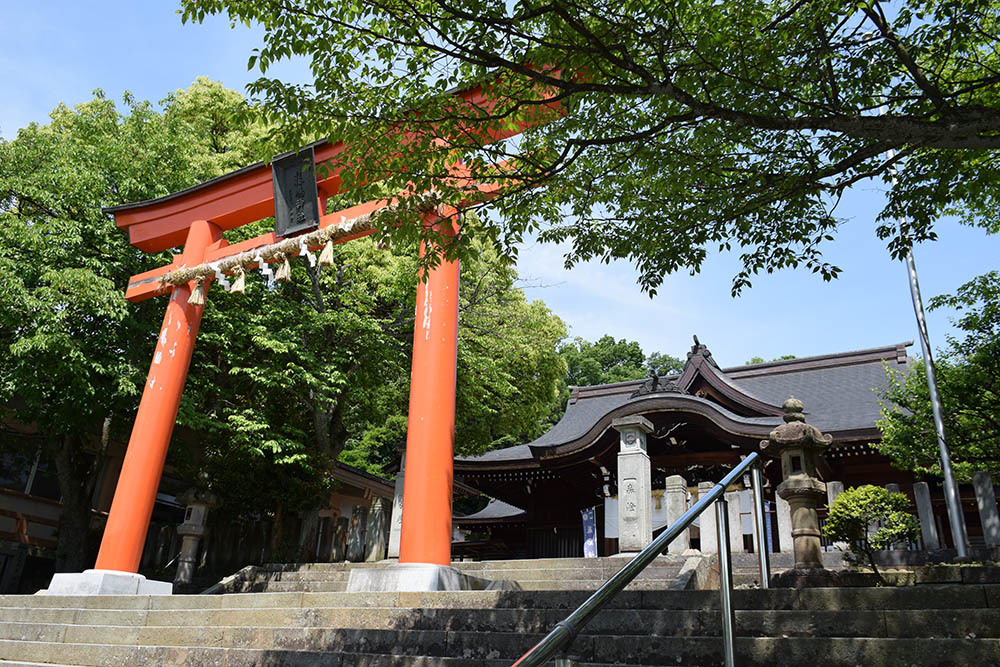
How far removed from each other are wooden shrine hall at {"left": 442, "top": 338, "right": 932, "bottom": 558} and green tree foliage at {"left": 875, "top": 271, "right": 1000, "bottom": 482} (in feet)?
1.91

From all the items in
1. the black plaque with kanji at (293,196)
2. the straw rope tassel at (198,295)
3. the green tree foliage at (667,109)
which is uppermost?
the black plaque with kanji at (293,196)

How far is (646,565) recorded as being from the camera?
8.06 ft

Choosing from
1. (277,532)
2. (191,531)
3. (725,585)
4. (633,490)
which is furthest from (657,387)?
(725,585)

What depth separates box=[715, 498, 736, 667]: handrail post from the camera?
9.31ft

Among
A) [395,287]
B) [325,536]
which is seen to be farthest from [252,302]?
[325,536]

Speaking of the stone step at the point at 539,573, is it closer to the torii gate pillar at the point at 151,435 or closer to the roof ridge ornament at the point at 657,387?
the torii gate pillar at the point at 151,435

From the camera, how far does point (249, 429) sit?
10656mm

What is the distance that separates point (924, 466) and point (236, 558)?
1249cm

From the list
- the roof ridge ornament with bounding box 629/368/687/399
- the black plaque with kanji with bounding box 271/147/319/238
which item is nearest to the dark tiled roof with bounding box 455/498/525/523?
the roof ridge ornament with bounding box 629/368/687/399

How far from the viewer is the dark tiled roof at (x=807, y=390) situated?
1315 cm

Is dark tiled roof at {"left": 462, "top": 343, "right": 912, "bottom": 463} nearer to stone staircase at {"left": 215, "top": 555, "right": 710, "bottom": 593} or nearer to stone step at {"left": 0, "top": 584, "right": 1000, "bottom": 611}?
stone staircase at {"left": 215, "top": 555, "right": 710, "bottom": 593}

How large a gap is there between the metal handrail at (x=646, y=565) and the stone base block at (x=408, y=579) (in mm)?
2893

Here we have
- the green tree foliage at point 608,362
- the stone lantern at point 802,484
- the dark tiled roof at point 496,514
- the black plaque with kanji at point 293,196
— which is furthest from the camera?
the green tree foliage at point 608,362

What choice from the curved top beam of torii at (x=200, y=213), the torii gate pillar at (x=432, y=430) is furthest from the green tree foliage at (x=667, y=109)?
the curved top beam of torii at (x=200, y=213)
